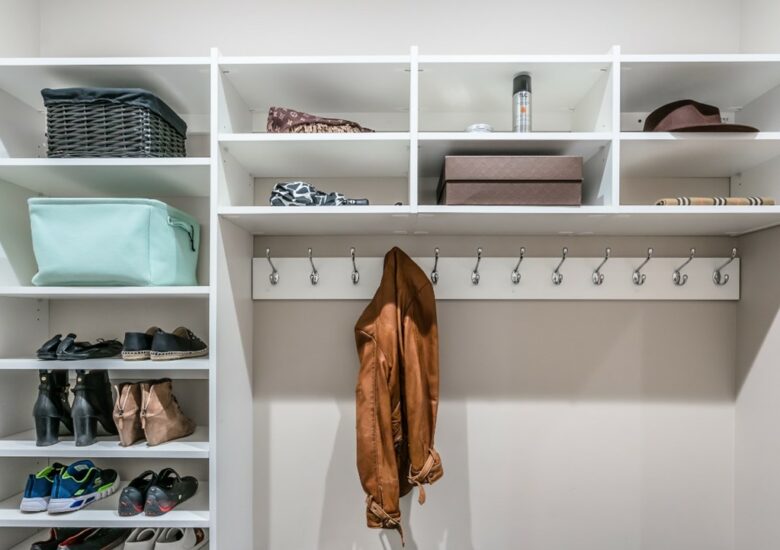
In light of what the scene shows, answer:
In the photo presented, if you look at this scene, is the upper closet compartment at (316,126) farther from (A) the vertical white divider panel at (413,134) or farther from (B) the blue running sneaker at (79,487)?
(B) the blue running sneaker at (79,487)

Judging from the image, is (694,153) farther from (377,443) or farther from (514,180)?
(377,443)

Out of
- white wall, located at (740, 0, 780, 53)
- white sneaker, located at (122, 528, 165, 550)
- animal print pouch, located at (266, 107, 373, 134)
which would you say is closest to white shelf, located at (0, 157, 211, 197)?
animal print pouch, located at (266, 107, 373, 134)

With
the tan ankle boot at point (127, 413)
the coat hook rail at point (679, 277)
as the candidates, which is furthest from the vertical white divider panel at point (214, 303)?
the coat hook rail at point (679, 277)

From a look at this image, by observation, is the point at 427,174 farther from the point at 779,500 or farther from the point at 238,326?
the point at 779,500

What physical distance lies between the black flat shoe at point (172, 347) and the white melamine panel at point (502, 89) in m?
1.06

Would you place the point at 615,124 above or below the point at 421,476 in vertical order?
above

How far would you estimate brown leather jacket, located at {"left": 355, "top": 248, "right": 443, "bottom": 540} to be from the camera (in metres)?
1.35

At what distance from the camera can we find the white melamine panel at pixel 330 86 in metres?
1.27

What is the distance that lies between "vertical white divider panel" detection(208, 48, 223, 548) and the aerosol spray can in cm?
86

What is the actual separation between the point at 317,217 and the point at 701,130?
1.10 m

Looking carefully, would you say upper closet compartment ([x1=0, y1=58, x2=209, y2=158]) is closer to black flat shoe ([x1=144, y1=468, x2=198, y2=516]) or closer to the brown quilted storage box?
the brown quilted storage box

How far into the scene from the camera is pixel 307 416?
5.36ft

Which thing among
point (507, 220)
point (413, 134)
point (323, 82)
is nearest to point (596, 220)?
point (507, 220)

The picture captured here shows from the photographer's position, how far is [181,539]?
1362 mm
